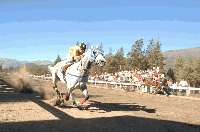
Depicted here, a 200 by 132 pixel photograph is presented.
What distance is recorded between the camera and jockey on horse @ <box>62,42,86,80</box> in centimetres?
1222

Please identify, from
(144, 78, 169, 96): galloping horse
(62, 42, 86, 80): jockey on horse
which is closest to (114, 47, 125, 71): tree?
(144, 78, 169, 96): galloping horse

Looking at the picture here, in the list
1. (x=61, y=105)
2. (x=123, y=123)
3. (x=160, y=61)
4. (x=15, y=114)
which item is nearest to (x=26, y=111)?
(x=15, y=114)

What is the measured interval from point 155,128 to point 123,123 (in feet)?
3.75

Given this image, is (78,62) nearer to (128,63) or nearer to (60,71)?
(60,71)

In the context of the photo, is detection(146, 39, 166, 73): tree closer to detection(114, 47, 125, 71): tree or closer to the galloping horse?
detection(114, 47, 125, 71): tree

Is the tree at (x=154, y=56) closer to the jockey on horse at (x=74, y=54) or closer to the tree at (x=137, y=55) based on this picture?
the tree at (x=137, y=55)

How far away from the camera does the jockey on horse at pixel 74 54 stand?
40.1ft

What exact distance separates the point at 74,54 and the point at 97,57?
7.77ft

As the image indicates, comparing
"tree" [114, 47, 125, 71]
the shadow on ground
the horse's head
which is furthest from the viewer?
"tree" [114, 47, 125, 71]

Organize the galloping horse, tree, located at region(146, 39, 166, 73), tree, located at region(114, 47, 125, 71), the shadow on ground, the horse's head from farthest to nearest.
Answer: tree, located at region(114, 47, 125, 71), tree, located at region(146, 39, 166, 73), the galloping horse, the horse's head, the shadow on ground

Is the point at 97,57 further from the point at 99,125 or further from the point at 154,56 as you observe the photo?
the point at 154,56

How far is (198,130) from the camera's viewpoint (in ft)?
26.1

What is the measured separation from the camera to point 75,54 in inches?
492

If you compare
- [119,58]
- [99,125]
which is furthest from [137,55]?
[99,125]
